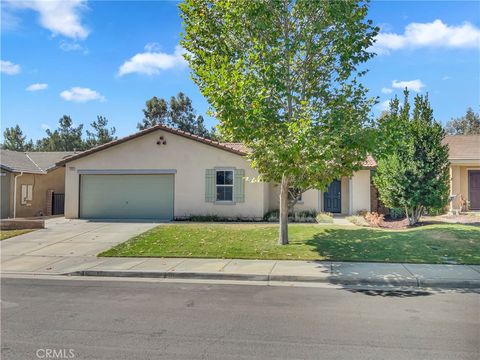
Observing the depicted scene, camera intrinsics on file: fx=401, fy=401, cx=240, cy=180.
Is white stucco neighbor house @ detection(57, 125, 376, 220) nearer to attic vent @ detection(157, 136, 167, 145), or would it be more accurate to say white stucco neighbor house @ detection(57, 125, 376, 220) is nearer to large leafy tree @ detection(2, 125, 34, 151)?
attic vent @ detection(157, 136, 167, 145)

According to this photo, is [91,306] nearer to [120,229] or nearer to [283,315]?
[283,315]

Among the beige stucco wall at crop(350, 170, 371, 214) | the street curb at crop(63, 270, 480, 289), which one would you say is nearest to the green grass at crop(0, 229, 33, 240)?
the street curb at crop(63, 270, 480, 289)

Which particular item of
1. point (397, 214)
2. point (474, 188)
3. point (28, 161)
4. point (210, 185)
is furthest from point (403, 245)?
point (28, 161)

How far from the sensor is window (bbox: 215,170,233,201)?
59.6 ft

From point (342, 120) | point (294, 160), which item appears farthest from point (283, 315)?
point (342, 120)

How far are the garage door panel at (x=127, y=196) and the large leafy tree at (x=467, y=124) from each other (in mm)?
41730

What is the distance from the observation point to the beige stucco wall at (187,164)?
59.2 feet

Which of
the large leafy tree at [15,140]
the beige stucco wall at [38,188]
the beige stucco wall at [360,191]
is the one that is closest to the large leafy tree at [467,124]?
the beige stucco wall at [360,191]

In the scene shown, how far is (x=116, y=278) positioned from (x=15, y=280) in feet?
7.29

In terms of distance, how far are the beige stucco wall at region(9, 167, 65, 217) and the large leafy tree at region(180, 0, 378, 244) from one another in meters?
16.3

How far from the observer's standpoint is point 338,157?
408 inches

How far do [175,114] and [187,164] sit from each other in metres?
25.1

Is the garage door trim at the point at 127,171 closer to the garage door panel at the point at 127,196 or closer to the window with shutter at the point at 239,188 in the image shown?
the garage door panel at the point at 127,196

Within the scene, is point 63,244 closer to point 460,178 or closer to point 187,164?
point 187,164
